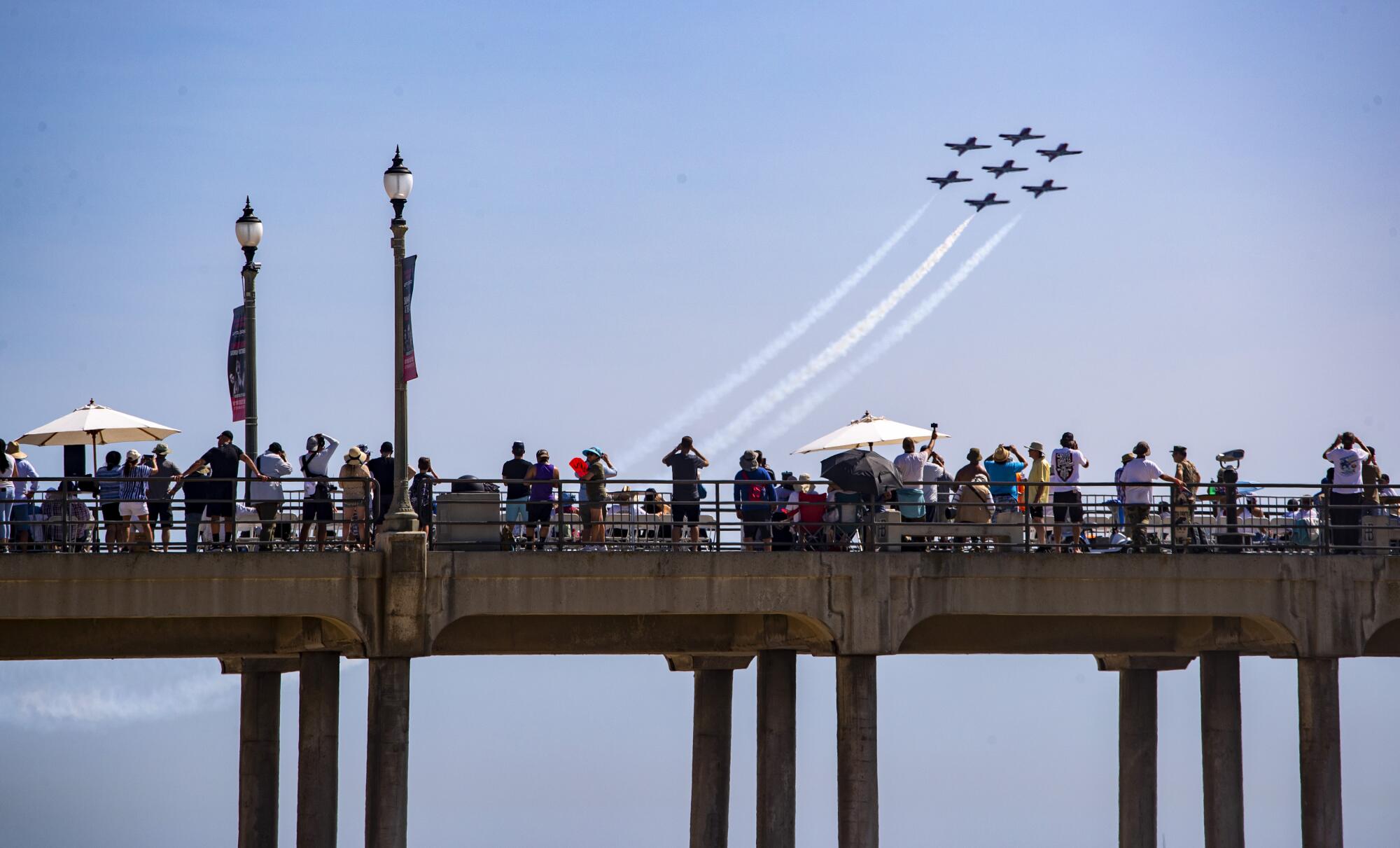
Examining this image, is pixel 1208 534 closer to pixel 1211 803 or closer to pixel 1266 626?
pixel 1266 626

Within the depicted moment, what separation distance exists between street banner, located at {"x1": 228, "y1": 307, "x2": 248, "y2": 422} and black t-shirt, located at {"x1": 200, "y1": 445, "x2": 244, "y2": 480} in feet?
3.33

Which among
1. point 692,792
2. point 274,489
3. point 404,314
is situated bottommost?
point 692,792

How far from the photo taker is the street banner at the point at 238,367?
30.0m

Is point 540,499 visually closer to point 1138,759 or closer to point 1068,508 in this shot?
point 1068,508

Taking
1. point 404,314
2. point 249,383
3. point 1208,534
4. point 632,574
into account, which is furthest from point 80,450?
point 1208,534

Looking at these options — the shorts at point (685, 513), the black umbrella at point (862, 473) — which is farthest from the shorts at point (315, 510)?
the black umbrella at point (862, 473)

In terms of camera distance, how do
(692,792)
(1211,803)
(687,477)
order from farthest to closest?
(692,792), (1211,803), (687,477)

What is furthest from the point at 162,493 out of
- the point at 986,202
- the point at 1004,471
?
the point at 986,202

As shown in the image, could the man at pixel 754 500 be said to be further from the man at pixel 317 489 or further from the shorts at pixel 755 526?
the man at pixel 317 489

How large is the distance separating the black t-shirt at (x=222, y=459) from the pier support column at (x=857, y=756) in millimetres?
9319

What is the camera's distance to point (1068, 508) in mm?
31156

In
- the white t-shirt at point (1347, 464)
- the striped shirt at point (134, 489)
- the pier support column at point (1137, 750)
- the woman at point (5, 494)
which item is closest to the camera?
the woman at point (5, 494)

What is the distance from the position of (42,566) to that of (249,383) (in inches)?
176

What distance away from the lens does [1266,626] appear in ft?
103
